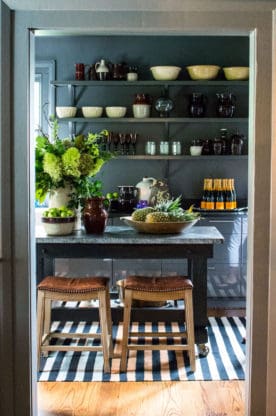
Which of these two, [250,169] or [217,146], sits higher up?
[217,146]

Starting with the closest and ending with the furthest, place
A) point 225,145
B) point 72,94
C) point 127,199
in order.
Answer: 1. point 127,199
2. point 225,145
3. point 72,94

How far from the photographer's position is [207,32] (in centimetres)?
267

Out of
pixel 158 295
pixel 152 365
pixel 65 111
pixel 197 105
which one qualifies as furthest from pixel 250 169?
pixel 65 111

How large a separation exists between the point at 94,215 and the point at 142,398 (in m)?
1.23

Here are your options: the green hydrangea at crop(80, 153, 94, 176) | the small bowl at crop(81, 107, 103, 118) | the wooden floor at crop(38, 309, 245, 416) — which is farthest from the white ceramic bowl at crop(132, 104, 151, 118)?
the wooden floor at crop(38, 309, 245, 416)

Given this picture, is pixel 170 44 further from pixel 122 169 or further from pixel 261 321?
pixel 261 321

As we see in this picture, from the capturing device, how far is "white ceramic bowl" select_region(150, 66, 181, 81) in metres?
5.89

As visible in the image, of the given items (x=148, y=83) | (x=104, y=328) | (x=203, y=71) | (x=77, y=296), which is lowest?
(x=104, y=328)

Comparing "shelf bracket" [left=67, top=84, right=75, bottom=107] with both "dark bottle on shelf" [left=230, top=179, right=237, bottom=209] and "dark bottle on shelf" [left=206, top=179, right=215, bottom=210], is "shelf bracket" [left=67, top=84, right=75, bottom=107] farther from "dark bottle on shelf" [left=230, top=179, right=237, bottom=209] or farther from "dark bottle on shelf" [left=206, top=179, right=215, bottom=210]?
"dark bottle on shelf" [left=230, top=179, right=237, bottom=209]

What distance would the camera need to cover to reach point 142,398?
11.8ft

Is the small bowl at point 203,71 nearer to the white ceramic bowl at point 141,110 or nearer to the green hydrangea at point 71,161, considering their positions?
the white ceramic bowl at point 141,110

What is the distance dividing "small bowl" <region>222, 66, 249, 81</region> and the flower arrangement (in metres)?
2.20

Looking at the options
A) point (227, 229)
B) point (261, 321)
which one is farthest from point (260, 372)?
point (227, 229)

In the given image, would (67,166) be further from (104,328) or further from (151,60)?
(151,60)
